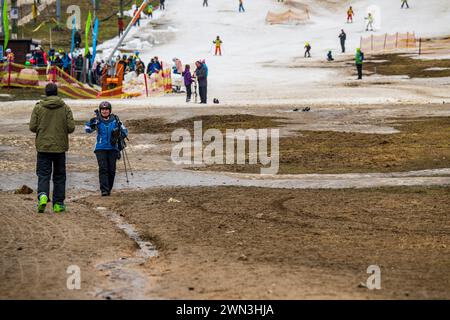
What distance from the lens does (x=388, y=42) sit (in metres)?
68.7

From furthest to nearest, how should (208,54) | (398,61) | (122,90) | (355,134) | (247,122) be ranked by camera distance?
(208,54) < (398,61) < (122,90) < (247,122) < (355,134)

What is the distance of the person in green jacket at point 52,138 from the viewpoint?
1478 cm

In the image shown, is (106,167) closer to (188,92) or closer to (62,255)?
(62,255)

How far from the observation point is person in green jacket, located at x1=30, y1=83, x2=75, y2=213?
14781mm

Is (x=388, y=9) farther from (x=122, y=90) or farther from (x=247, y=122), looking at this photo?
(x=247, y=122)

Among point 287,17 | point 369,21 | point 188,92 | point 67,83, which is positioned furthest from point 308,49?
point 188,92

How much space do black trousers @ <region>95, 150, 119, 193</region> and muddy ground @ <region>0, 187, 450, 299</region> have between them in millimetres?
271

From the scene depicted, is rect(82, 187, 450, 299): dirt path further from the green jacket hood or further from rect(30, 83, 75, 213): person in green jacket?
the green jacket hood

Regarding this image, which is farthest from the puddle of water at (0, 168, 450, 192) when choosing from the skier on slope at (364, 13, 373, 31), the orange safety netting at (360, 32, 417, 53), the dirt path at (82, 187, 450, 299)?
the skier on slope at (364, 13, 373, 31)

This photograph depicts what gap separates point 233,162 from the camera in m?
22.8

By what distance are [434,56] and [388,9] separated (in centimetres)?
2310

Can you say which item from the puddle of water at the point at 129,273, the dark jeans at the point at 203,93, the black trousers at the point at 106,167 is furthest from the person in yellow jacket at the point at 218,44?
the puddle of water at the point at 129,273

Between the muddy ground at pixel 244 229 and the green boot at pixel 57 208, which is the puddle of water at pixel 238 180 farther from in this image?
the green boot at pixel 57 208

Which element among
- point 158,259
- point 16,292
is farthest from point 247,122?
point 16,292
